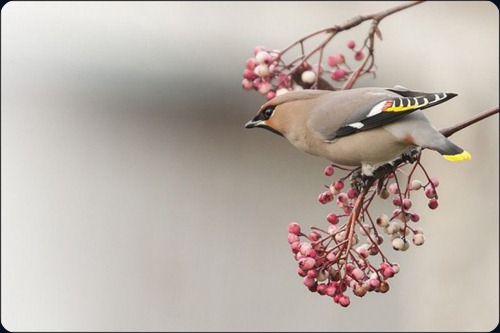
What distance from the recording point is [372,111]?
231 cm

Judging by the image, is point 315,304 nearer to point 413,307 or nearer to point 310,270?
point 413,307

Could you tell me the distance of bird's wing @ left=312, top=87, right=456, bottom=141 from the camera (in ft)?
7.31

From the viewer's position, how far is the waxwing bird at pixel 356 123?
2.20 metres

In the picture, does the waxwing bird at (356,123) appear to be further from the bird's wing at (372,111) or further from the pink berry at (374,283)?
the pink berry at (374,283)

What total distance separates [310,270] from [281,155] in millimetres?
3858

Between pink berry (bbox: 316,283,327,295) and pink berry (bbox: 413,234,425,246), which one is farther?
pink berry (bbox: 413,234,425,246)

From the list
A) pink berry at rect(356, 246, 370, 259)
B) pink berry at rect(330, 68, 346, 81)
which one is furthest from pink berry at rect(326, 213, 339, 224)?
pink berry at rect(330, 68, 346, 81)

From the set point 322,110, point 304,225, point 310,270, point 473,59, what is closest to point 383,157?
point 322,110

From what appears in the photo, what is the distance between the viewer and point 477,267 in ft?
18.1

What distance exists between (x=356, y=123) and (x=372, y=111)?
0.23 ft

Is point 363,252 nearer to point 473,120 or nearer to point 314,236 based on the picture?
point 314,236

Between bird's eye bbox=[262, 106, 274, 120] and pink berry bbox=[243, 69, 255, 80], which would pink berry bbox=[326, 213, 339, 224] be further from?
pink berry bbox=[243, 69, 255, 80]

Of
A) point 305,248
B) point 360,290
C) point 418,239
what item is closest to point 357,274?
point 360,290

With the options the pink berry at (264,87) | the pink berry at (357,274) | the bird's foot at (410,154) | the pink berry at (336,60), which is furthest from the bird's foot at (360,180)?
the pink berry at (336,60)
